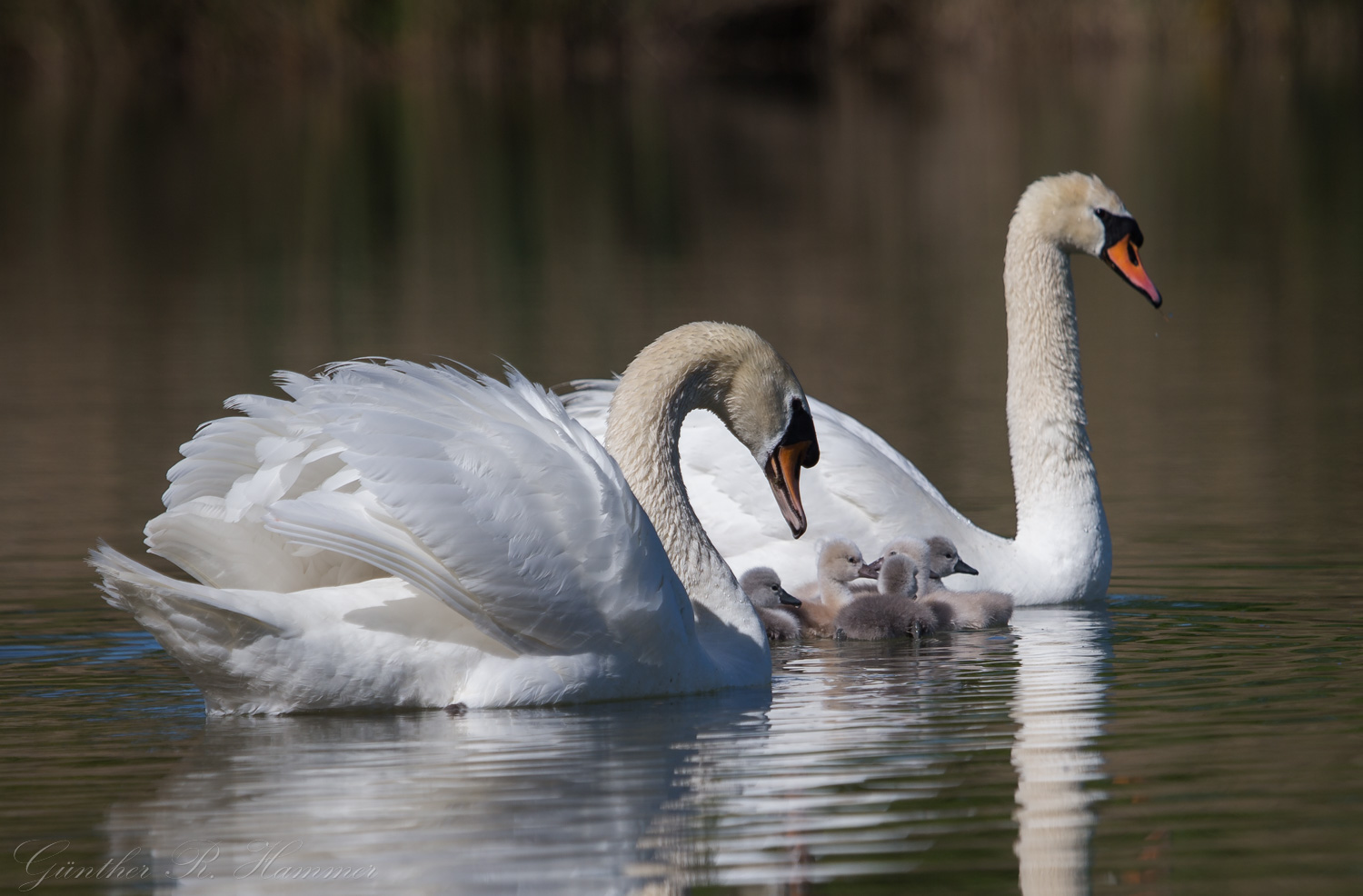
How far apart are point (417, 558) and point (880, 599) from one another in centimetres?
259

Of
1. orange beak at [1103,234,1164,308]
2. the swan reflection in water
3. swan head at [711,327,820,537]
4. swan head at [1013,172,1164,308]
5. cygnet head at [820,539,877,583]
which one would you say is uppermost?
swan head at [1013,172,1164,308]

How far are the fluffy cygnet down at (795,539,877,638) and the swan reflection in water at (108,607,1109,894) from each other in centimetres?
114

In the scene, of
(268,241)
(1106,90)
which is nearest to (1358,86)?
(1106,90)

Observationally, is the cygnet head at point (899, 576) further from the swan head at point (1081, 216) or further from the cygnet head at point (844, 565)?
the swan head at point (1081, 216)

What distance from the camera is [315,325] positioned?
60.6ft

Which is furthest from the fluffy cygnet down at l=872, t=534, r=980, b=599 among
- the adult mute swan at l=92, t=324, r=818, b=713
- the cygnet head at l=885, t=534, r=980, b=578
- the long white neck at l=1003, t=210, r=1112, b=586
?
the adult mute swan at l=92, t=324, r=818, b=713

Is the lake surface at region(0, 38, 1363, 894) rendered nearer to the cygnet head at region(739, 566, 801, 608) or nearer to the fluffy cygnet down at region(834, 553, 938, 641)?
the fluffy cygnet down at region(834, 553, 938, 641)

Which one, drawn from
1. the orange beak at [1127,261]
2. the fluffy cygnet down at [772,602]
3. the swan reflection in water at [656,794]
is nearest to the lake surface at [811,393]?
the swan reflection in water at [656,794]

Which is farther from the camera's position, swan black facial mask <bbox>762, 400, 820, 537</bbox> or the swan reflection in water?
swan black facial mask <bbox>762, 400, 820, 537</bbox>

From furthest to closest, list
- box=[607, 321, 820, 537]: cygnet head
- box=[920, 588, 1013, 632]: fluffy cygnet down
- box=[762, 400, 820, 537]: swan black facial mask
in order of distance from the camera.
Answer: box=[920, 588, 1013, 632]: fluffy cygnet down < box=[762, 400, 820, 537]: swan black facial mask < box=[607, 321, 820, 537]: cygnet head

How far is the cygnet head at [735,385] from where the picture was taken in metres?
7.66

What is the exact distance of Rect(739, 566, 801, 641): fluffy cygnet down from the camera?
29.4ft

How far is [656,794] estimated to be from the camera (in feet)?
20.1

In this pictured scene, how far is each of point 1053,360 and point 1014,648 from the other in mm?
2086
